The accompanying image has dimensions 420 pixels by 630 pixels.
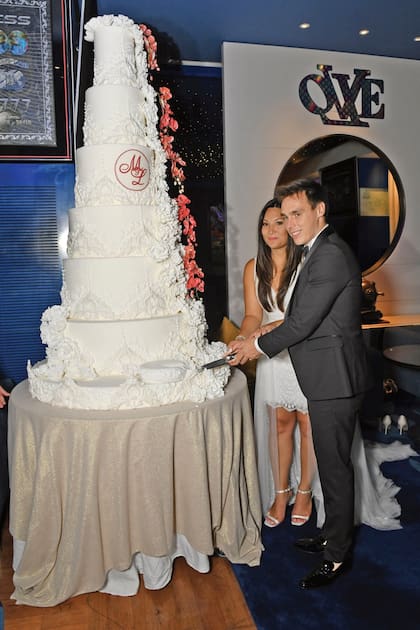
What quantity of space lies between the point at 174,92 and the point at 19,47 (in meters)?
1.30

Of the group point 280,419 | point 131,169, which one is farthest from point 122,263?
point 280,419

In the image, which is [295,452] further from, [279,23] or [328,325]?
[279,23]

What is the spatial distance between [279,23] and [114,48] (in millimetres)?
2075

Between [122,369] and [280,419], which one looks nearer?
[122,369]

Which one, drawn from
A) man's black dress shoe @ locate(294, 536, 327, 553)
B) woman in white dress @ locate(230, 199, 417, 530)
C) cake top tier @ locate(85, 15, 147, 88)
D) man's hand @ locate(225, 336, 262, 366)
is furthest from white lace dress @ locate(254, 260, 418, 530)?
cake top tier @ locate(85, 15, 147, 88)

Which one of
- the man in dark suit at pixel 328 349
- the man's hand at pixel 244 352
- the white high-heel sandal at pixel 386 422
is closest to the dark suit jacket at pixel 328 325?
the man in dark suit at pixel 328 349

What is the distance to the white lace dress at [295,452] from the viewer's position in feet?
→ 9.82

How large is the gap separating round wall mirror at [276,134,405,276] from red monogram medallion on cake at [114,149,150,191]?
111 inches

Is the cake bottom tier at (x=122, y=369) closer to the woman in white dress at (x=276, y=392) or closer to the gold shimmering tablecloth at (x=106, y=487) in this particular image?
the gold shimmering tablecloth at (x=106, y=487)

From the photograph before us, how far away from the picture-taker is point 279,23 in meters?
4.18

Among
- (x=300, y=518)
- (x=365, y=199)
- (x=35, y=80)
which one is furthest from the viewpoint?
(x=365, y=199)

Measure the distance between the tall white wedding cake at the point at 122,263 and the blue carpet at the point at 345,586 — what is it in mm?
907

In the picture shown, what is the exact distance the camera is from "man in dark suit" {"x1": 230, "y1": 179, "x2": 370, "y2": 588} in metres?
2.33

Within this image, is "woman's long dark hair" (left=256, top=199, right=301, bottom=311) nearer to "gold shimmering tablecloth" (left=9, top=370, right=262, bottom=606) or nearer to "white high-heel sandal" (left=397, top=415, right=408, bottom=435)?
"gold shimmering tablecloth" (left=9, top=370, right=262, bottom=606)
